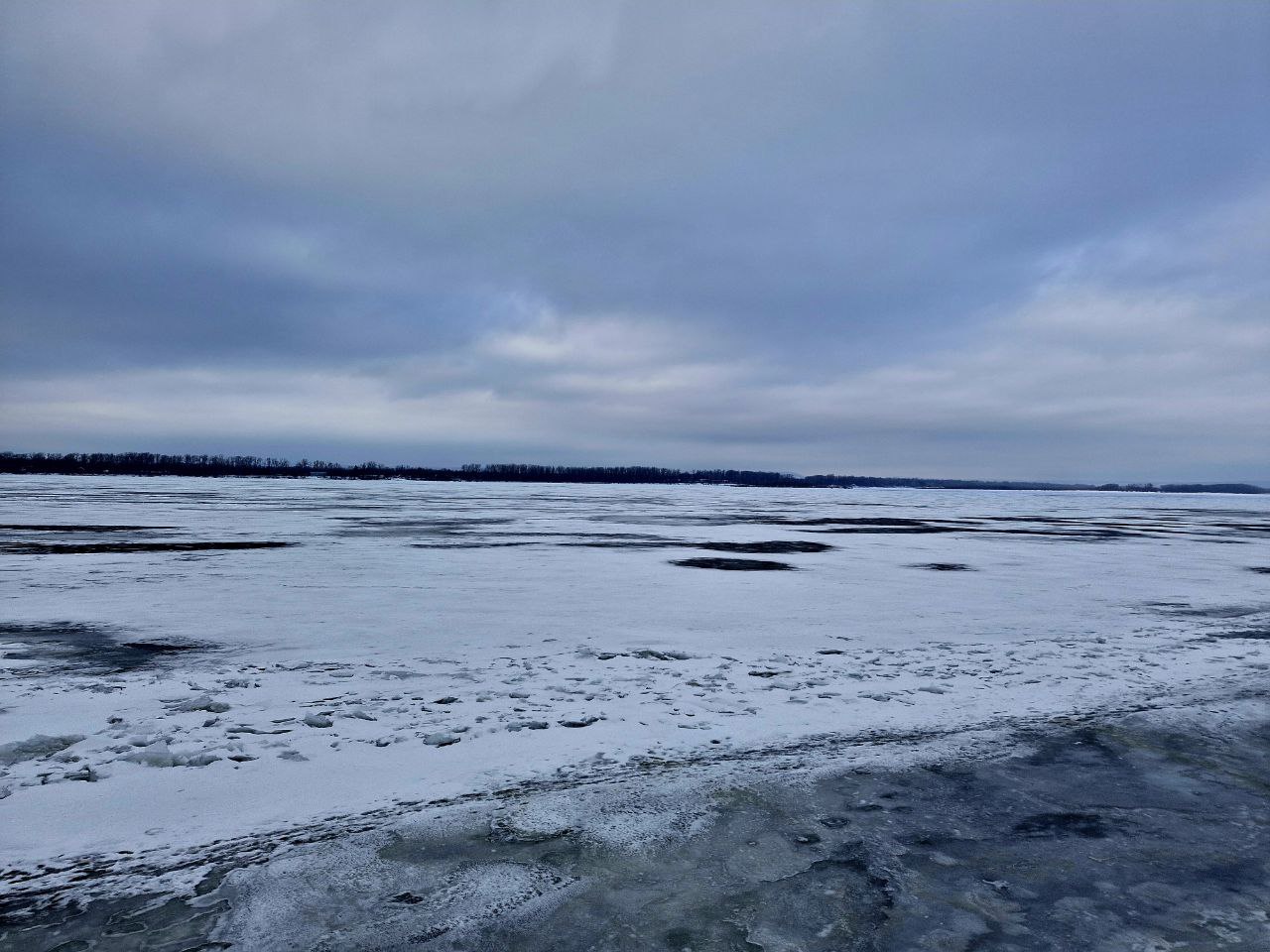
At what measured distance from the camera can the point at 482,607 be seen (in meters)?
9.48

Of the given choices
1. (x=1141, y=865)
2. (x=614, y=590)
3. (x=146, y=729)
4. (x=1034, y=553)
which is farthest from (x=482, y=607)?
(x=1034, y=553)

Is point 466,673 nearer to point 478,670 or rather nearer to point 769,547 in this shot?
point 478,670

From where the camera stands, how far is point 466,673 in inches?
251

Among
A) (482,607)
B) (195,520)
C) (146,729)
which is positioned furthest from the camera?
(195,520)

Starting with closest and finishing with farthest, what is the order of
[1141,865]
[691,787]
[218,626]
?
[1141,865], [691,787], [218,626]

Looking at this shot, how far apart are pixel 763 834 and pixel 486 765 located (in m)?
1.75

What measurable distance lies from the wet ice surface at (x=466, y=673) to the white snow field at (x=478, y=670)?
3 cm

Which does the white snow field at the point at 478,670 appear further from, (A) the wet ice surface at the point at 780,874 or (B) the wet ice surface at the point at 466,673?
(A) the wet ice surface at the point at 780,874

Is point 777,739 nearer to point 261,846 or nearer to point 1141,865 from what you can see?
point 1141,865

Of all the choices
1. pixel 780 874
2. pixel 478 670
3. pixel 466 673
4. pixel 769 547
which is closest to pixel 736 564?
pixel 769 547

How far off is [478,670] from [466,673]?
0.13 metres

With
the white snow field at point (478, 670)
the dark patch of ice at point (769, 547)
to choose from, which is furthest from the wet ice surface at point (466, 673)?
the dark patch of ice at point (769, 547)

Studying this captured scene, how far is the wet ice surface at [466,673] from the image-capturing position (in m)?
3.94

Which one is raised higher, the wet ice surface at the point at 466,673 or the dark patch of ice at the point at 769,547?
the wet ice surface at the point at 466,673
